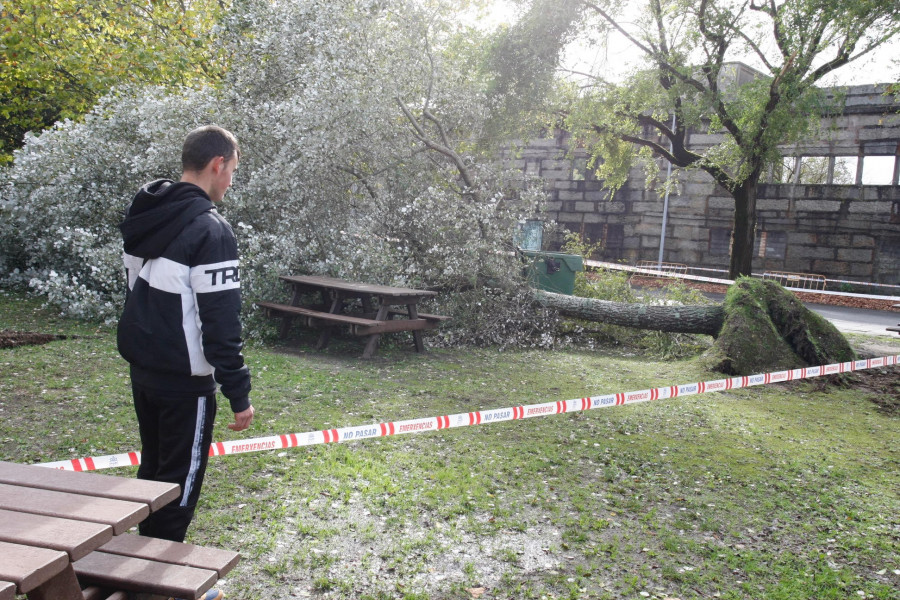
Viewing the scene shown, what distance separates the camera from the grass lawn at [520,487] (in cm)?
311

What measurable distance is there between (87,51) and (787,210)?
21419 millimetres

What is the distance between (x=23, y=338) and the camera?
24.9 feet

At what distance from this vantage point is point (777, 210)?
76.6ft

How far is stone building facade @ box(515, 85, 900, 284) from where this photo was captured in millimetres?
21531

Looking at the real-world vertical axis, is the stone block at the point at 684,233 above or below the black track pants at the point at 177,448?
above

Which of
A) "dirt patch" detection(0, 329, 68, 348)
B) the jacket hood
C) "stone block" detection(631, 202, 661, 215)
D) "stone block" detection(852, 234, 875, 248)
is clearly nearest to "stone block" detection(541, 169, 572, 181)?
"stone block" detection(631, 202, 661, 215)

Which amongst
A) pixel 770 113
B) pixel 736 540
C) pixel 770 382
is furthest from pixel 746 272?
pixel 736 540

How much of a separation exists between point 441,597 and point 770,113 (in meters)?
11.7

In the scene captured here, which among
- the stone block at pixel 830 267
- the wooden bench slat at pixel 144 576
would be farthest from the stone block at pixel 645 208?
the wooden bench slat at pixel 144 576

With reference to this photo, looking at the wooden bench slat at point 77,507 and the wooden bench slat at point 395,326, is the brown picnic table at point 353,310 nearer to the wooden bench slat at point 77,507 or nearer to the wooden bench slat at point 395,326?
the wooden bench slat at point 395,326

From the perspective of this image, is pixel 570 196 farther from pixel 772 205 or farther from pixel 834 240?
pixel 834 240

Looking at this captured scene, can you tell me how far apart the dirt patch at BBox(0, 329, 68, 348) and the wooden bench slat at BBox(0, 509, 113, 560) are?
6518 mm

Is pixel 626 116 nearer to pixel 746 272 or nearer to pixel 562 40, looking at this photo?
pixel 562 40

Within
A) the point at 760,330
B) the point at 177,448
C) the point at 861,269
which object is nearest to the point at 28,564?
the point at 177,448
